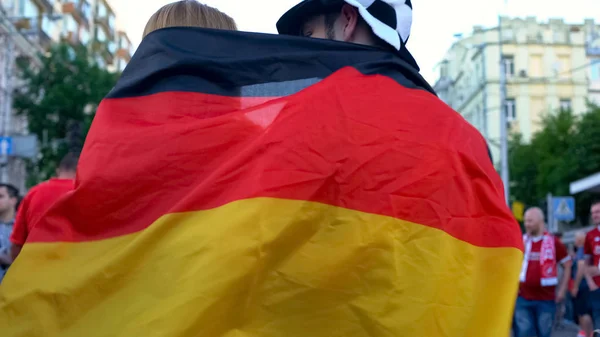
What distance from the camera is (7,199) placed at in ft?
22.5

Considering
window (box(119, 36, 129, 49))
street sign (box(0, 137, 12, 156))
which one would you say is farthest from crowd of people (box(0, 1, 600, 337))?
window (box(119, 36, 129, 49))

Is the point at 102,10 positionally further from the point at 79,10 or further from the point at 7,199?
the point at 7,199

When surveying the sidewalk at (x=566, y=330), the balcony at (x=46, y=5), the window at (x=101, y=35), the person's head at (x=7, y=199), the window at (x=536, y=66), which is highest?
the balcony at (x=46, y=5)

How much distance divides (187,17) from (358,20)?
0.52 m

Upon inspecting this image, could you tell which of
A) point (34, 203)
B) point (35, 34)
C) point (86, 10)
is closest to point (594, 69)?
point (86, 10)

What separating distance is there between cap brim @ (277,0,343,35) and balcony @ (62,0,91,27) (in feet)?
158

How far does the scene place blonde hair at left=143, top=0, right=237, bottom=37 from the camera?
2.38m

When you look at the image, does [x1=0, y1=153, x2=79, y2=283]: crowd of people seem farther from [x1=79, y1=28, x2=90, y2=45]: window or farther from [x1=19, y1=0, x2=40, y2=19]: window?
[x1=79, y1=28, x2=90, y2=45]: window

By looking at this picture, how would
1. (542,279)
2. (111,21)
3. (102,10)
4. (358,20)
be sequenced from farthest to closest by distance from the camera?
(111,21) < (102,10) < (542,279) < (358,20)

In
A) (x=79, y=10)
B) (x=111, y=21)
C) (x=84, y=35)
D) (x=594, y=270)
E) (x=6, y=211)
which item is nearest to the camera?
(x=6, y=211)

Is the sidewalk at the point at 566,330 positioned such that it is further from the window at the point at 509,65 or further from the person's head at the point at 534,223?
the window at the point at 509,65

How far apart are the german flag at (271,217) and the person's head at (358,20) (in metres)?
0.14

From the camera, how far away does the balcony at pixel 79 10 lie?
4778 cm

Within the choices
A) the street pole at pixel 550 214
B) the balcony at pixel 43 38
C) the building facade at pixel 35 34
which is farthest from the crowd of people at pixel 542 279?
the balcony at pixel 43 38
